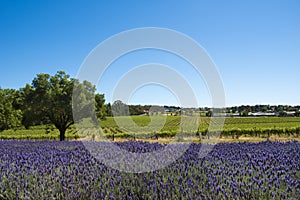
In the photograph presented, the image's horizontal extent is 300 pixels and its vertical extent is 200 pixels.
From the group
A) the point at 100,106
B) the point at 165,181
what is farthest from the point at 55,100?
the point at 165,181

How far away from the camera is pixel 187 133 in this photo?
2883 centimetres

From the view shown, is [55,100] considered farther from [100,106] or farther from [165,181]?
[165,181]

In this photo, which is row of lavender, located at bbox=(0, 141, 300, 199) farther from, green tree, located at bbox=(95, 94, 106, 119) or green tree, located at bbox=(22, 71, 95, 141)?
green tree, located at bbox=(95, 94, 106, 119)

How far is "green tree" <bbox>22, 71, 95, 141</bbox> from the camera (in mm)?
20734

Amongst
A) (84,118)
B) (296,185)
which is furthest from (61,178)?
(84,118)

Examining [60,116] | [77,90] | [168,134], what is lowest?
[168,134]

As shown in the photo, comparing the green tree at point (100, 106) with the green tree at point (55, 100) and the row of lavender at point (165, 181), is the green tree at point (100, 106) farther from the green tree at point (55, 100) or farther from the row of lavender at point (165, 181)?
the row of lavender at point (165, 181)

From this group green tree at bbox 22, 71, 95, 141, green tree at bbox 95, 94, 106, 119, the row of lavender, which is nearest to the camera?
the row of lavender

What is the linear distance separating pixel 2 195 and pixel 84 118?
17.2 meters

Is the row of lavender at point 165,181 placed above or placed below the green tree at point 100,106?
below

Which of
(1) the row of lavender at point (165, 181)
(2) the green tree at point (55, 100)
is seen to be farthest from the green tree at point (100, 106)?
(1) the row of lavender at point (165, 181)

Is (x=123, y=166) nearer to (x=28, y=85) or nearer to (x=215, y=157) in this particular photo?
(x=215, y=157)

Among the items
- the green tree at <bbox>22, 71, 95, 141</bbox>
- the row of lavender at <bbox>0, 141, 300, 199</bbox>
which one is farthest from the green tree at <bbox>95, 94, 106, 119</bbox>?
the row of lavender at <bbox>0, 141, 300, 199</bbox>

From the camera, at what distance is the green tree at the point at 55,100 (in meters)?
20.7
